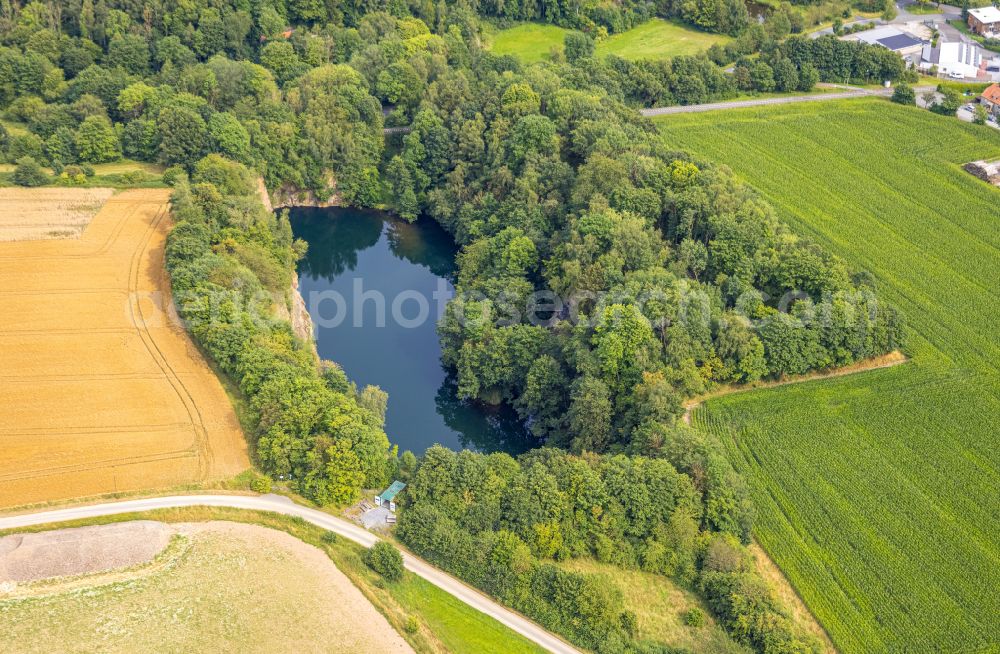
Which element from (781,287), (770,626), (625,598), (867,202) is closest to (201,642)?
(625,598)

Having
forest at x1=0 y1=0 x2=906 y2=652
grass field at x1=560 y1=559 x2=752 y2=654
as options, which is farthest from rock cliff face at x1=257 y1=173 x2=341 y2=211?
grass field at x1=560 y1=559 x2=752 y2=654

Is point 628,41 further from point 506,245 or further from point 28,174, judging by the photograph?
point 28,174

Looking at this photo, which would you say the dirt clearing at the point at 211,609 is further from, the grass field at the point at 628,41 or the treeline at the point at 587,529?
the grass field at the point at 628,41

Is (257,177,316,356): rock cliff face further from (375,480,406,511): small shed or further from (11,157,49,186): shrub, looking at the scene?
(11,157,49,186): shrub

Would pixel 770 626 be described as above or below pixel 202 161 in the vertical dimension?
below

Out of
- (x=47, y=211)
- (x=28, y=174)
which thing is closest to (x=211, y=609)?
(x=47, y=211)

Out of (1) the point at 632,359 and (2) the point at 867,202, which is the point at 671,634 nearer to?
(1) the point at 632,359

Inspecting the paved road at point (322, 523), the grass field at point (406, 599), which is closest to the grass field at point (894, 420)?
the paved road at point (322, 523)

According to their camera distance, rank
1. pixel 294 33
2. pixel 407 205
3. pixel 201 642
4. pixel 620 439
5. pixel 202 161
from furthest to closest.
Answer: pixel 294 33
pixel 407 205
pixel 202 161
pixel 620 439
pixel 201 642
